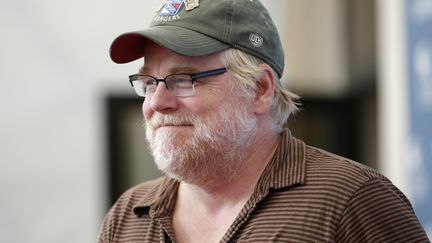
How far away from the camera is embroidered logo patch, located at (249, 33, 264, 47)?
6.59 feet

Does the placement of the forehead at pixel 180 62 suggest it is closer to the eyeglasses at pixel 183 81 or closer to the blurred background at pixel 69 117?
the eyeglasses at pixel 183 81

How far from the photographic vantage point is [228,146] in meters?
2.02

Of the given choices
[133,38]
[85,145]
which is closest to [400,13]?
[85,145]

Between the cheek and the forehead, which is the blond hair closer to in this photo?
the forehead

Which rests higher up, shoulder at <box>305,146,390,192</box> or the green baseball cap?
the green baseball cap

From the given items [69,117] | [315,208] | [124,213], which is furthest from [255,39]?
[69,117]

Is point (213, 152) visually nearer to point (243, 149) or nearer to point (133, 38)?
point (243, 149)

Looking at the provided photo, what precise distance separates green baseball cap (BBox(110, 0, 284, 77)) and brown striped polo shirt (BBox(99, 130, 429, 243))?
0.25 m

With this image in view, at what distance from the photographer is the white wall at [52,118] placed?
197 inches

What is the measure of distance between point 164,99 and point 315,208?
1.40 ft

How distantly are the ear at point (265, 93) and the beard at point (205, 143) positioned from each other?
0.03 meters

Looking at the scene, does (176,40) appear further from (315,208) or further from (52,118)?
(52,118)

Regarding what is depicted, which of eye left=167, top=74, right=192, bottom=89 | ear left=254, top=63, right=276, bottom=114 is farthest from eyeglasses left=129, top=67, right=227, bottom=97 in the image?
ear left=254, top=63, right=276, bottom=114

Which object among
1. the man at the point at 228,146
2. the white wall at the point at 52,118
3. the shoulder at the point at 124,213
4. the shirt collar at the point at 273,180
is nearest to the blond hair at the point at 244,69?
the man at the point at 228,146
